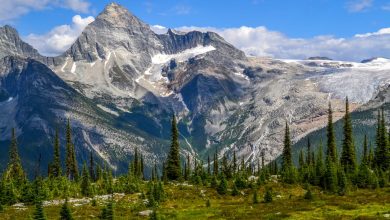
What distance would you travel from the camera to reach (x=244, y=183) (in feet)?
293

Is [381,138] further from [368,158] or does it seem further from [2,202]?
[2,202]

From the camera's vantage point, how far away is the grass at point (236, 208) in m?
54.8

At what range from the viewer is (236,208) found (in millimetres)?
64500

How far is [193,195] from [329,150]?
54.0 meters

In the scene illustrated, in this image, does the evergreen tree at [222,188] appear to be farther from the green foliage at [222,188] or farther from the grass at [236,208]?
the grass at [236,208]

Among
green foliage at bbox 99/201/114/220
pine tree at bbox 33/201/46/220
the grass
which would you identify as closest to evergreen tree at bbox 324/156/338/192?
the grass

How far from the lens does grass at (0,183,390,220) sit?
5481 cm

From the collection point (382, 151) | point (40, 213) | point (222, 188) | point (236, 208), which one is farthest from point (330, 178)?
point (40, 213)

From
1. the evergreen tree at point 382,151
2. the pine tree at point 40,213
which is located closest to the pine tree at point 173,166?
the evergreen tree at point 382,151

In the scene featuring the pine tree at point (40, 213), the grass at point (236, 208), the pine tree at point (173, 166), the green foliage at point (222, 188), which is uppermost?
the pine tree at point (173, 166)

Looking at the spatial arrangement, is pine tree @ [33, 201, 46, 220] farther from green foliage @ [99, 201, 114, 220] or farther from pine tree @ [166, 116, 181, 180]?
pine tree @ [166, 116, 181, 180]

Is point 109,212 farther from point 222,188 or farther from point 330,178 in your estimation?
point 330,178

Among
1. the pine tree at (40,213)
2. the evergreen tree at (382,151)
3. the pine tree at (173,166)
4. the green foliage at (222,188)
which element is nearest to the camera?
the pine tree at (40,213)

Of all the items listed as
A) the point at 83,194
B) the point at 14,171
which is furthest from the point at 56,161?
the point at 83,194
